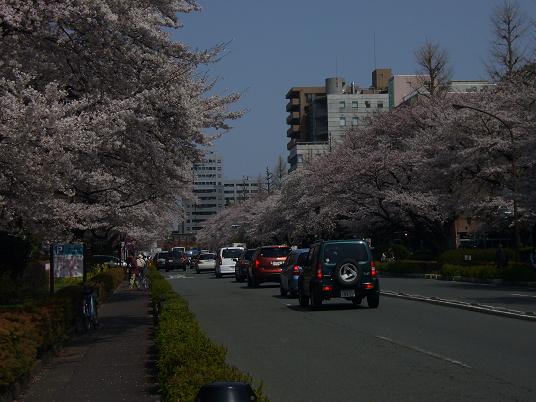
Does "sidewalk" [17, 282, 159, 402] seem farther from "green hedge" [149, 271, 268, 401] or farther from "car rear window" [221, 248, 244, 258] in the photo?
"car rear window" [221, 248, 244, 258]

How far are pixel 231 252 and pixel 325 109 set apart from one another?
81.7m

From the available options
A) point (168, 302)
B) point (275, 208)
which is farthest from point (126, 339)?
point (275, 208)

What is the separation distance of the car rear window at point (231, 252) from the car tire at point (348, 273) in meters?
31.3

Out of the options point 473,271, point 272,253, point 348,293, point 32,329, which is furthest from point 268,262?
point 32,329

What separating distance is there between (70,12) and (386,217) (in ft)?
139

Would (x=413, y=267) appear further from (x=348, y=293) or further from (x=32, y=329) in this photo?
(x=32, y=329)

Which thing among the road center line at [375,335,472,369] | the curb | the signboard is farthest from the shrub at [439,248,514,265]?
the road center line at [375,335,472,369]

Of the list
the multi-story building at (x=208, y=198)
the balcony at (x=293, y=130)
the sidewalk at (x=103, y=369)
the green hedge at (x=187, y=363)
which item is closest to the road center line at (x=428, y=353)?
the green hedge at (x=187, y=363)

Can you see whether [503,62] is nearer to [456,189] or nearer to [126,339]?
[456,189]

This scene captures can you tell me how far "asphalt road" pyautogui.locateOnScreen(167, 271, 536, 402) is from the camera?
992 cm

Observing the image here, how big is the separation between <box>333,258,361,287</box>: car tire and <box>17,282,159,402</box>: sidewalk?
5190mm

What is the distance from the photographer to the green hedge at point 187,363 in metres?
7.46

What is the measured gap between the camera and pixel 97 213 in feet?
65.4

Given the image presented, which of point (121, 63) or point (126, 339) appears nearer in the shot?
point (121, 63)
